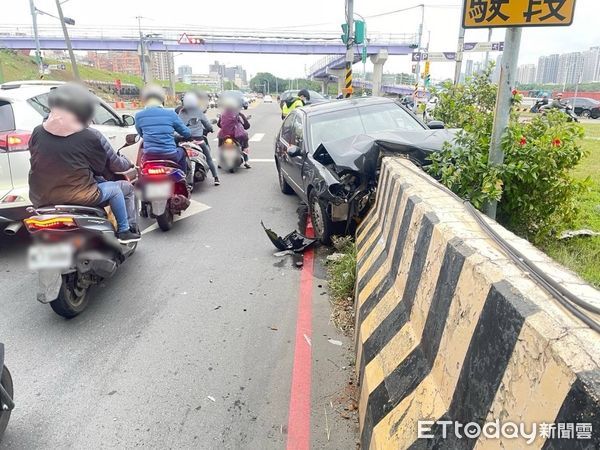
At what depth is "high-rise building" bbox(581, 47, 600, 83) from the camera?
45.5 meters

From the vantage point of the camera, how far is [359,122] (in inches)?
254

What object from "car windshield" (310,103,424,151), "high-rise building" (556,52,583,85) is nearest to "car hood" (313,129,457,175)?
"car windshield" (310,103,424,151)

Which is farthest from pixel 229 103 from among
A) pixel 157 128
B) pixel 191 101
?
pixel 157 128

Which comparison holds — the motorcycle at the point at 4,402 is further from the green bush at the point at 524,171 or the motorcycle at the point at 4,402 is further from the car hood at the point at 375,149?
the green bush at the point at 524,171

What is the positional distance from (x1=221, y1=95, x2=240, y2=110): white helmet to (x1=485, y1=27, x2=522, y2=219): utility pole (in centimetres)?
775

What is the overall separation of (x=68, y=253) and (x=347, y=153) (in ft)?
9.86

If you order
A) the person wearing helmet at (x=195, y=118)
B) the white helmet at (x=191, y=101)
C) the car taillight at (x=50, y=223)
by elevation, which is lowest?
the car taillight at (x=50, y=223)

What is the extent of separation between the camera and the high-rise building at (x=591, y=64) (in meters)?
45.5

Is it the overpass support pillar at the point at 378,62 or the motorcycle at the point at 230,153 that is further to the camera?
the overpass support pillar at the point at 378,62

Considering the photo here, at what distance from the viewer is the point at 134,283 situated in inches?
190

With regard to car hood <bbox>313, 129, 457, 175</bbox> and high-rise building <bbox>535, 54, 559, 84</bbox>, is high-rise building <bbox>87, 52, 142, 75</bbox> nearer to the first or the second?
high-rise building <bbox>535, 54, 559, 84</bbox>

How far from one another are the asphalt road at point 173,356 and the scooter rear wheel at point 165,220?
0.77 m

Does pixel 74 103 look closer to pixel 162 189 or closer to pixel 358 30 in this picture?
pixel 162 189

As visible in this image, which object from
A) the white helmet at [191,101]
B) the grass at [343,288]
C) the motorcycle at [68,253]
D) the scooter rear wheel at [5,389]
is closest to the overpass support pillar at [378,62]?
the white helmet at [191,101]
